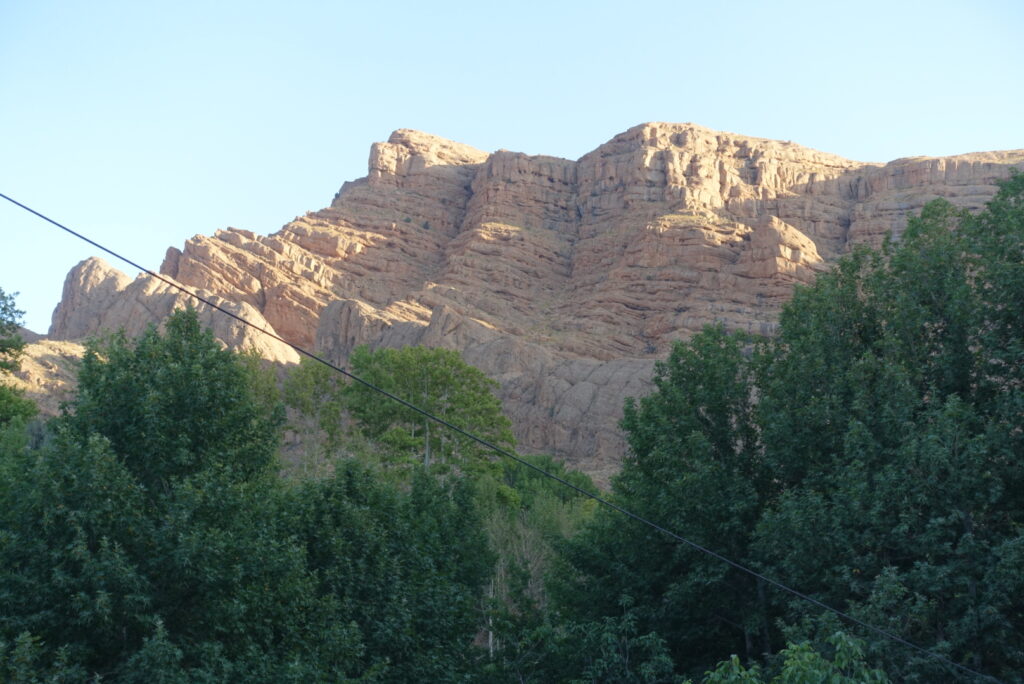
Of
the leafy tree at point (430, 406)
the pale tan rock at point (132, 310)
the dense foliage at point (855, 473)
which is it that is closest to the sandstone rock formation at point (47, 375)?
the pale tan rock at point (132, 310)

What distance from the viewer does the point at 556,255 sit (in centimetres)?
11181

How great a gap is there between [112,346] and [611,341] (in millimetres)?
73132

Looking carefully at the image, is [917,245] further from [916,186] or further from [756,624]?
[916,186]

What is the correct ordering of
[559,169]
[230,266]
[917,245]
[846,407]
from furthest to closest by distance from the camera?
1. [559,169]
2. [230,266]
3. [917,245]
4. [846,407]

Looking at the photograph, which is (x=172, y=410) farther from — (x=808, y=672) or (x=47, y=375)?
(x=47, y=375)

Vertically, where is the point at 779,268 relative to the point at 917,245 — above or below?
above

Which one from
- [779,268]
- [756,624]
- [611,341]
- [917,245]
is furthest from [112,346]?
[779,268]

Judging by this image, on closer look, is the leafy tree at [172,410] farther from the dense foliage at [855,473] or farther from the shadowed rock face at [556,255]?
the shadowed rock face at [556,255]

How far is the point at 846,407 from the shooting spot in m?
21.4

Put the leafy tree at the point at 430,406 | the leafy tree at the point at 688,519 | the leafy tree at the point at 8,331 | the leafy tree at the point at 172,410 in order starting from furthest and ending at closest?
the leafy tree at the point at 430,406 < the leafy tree at the point at 8,331 < the leafy tree at the point at 688,519 < the leafy tree at the point at 172,410

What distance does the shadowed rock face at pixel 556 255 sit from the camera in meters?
84.4

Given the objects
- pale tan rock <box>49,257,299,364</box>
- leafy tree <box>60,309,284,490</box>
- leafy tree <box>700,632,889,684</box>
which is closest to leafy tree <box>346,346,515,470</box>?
leafy tree <box>60,309,284,490</box>

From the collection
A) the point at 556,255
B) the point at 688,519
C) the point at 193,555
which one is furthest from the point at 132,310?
the point at 193,555

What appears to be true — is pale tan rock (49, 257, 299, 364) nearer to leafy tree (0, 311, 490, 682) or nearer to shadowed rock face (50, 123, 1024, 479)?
shadowed rock face (50, 123, 1024, 479)
